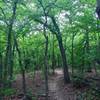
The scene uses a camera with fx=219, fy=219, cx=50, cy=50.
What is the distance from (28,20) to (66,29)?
317 inches

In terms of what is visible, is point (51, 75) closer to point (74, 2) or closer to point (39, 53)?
point (39, 53)

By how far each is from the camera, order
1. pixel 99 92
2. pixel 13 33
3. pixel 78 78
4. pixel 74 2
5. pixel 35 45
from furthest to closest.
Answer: pixel 35 45 < pixel 78 78 < pixel 74 2 < pixel 13 33 < pixel 99 92

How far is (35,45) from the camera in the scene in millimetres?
27297

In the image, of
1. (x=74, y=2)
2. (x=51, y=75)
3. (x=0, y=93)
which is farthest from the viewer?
(x=51, y=75)

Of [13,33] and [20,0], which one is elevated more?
[20,0]

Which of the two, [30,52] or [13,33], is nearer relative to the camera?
[13,33]

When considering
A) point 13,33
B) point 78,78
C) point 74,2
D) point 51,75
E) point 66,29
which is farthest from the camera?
point 51,75

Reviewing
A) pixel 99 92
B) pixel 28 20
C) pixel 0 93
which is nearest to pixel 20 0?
pixel 28 20

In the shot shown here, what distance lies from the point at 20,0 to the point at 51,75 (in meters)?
17.7

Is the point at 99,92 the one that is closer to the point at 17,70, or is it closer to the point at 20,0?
the point at 20,0

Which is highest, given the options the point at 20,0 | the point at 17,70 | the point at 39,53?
the point at 20,0

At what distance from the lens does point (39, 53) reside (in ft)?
106

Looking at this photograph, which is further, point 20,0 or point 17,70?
point 17,70

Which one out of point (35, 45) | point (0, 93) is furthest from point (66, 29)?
point (0, 93)
